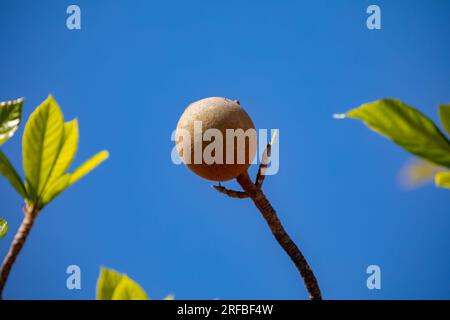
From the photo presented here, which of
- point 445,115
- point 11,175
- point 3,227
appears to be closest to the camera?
point 445,115

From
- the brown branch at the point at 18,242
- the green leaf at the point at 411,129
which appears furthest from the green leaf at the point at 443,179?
the brown branch at the point at 18,242

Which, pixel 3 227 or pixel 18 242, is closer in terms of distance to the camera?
pixel 18 242

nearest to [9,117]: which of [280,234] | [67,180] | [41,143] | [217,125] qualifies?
[41,143]

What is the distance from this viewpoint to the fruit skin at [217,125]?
328 cm

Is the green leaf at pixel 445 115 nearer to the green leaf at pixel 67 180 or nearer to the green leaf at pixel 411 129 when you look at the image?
the green leaf at pixel 411 129

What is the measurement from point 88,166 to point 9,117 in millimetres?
372

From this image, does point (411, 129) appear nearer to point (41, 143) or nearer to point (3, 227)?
point (41, 143)

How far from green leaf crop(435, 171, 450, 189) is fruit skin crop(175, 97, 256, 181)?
1.78 meters

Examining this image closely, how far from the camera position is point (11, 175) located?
188cm

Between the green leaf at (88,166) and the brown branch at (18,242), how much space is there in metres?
0.21

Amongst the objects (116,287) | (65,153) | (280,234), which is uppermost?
(65,153)

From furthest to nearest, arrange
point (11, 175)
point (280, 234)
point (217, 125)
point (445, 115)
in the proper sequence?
1. point (280, 234)
2. point (217, 125)
3. point (11, 175)
4. point (445, 115)

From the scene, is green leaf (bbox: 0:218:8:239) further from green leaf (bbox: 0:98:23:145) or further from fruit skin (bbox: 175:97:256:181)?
fruit skin (bbox: 175:97:256:181)

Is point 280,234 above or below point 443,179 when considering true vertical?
below
